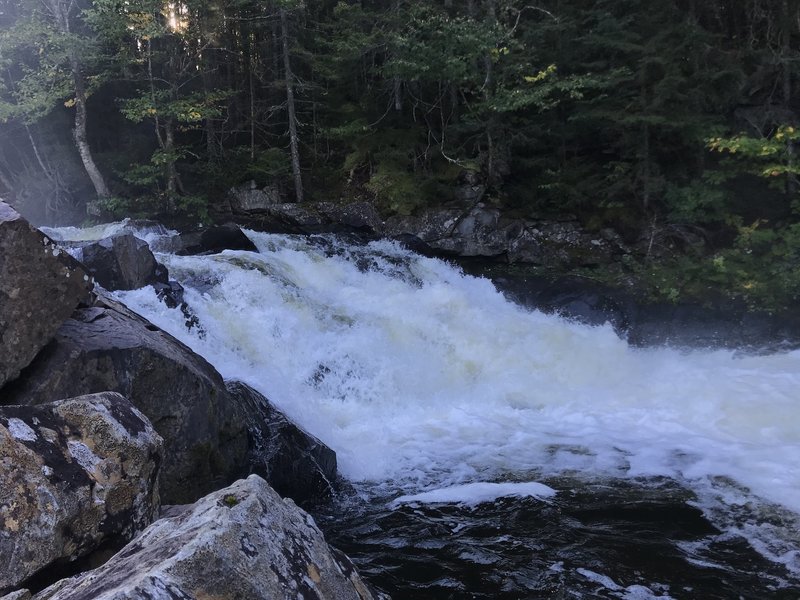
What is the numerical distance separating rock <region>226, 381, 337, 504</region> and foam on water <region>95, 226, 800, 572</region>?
56 cm

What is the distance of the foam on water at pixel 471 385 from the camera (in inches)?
262

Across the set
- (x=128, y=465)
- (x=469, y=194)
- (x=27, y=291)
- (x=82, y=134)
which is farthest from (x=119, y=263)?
(x=82, y=134)

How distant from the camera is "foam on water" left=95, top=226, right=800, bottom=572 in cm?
665

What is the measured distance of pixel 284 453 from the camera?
6.09 m

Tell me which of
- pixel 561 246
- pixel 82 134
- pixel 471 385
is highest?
pixel 82 134

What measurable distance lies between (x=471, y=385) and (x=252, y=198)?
33.7ft

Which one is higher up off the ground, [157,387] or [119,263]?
[119,263]

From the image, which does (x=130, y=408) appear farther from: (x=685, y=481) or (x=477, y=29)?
(x=477, y=29)

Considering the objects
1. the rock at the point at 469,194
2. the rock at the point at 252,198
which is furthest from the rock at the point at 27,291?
the rock at the point at 252,198

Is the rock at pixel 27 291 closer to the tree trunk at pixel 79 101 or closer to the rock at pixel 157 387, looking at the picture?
the rock at pixel 157 387

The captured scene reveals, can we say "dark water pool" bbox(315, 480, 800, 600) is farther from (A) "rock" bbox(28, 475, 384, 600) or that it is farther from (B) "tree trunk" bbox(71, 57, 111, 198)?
(B) "tree trunk" bbox(71, 57, 111, 198)

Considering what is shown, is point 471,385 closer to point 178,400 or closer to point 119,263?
point 178,400

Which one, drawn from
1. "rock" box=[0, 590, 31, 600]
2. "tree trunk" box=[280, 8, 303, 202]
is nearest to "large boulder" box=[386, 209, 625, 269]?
"tree trunk" box=[280, 8, 303, 202]

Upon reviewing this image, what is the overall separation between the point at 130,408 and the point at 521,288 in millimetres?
11324
